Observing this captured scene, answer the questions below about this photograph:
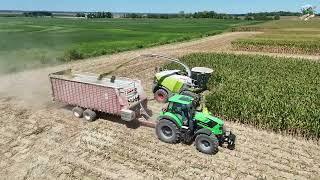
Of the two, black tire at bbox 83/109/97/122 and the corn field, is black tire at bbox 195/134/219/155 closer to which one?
black tire at bbox 83/109/97/122

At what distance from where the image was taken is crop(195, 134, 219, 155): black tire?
1185cm

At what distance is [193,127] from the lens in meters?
12.4

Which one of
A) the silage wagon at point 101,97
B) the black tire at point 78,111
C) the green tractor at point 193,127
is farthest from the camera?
the black tire at point 78,111

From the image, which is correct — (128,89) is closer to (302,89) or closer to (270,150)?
(270,150)

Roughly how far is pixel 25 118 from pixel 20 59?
16.7 meters

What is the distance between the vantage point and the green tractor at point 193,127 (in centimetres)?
1204

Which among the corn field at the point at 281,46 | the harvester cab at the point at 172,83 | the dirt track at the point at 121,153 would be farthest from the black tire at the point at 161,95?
the corn field at the point at 281,46

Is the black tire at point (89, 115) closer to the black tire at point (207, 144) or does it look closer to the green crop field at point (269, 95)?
the black tire at point (207, 144)

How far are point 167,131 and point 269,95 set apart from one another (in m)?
6.49

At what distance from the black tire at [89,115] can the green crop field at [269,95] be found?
5.36 meters

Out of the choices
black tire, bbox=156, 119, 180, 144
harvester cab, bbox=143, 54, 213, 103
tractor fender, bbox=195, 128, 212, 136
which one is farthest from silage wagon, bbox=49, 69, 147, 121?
tractor fender, bbox=195, 128, 212, 136

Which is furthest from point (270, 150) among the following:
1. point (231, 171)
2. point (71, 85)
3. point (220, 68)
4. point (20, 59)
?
point (20, 59)

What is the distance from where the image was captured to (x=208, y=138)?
1188 centimetres

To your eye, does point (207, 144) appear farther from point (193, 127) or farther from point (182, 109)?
point (182, 109)
